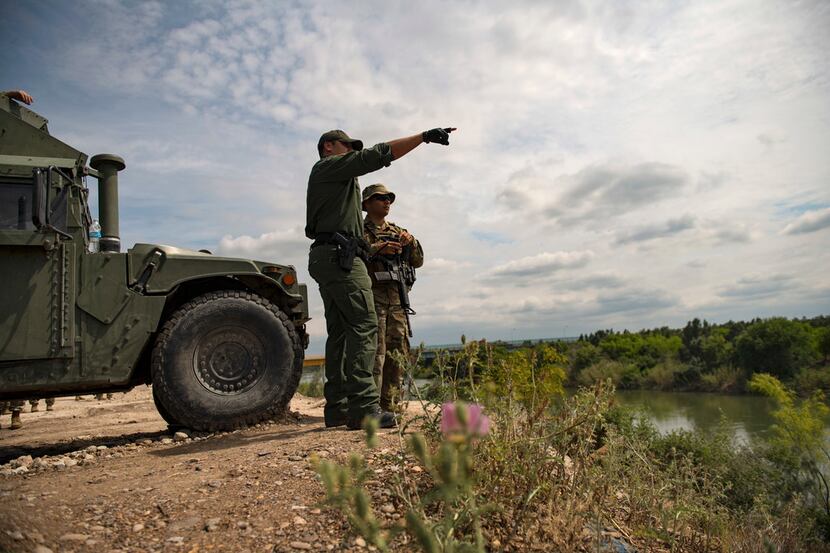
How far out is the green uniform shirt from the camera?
11.6 ft

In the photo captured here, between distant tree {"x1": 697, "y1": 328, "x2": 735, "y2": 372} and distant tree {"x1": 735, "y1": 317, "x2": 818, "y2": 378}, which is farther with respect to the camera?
distant tree {"x1": 697, "y1": 328, "x2": 735, "y2": 372}

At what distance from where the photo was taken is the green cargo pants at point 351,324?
3.54 meters

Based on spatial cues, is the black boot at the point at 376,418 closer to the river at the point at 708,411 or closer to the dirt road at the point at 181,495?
the dirt road at the point at 181,495

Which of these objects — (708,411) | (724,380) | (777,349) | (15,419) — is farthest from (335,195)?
(777,349)

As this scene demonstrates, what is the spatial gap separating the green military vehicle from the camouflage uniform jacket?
2.46 ft

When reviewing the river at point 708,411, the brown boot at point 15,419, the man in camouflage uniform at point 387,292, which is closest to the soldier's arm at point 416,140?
the man in camouflage uniform at point 387,292

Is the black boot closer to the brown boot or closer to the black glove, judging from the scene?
the black glove

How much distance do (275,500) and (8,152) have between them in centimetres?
357

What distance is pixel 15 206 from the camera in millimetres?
3668

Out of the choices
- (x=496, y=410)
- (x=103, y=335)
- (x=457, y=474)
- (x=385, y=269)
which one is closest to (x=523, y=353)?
(x=496, y=410)

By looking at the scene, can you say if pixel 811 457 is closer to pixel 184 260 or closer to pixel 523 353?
pixel 523 353

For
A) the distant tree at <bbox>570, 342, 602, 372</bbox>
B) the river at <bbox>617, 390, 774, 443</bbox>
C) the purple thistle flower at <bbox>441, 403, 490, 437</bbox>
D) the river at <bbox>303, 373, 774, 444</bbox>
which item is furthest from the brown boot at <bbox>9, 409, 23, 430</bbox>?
the distant tree at <bbox>570, 342, 602, 372</bbox>

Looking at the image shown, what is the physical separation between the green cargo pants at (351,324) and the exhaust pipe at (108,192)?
7.28 feet

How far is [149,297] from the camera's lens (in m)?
3.91
